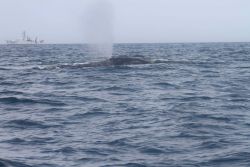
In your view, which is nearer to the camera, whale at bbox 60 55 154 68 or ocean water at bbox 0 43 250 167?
ocean water at bbox 0 43 250 167

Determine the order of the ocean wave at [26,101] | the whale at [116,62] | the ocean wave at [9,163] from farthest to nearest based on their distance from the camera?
the whale at [116,62] < the ocean wave at [26,101] < the ocean wave at [9,163]

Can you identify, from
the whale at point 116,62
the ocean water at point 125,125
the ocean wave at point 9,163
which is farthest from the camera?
the whale at point 116,62

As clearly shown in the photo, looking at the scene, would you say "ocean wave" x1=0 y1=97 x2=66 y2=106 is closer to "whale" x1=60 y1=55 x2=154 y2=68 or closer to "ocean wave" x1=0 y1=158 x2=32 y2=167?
"ocean wave" x1=0 y1=158 x2=32 y2=167

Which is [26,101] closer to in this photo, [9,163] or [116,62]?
[9,163]

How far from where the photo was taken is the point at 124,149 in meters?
13.1

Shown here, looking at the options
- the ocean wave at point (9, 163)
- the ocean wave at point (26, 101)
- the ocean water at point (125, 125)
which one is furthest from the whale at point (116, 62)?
the ocean wave at point (9, 163)

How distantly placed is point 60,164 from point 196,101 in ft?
38.9

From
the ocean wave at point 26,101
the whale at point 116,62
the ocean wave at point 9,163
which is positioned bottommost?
the ocean wave at point 26,101

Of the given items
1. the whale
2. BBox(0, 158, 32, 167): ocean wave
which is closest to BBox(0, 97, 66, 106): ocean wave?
BBox(0, 158, 32, 167): ocean wave

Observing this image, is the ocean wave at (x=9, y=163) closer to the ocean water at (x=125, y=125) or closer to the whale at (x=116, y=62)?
the ocean water at (x=125, y=125)

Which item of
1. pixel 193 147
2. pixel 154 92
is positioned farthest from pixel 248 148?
pixel 154 92

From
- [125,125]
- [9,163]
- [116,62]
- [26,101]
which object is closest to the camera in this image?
[9,163]

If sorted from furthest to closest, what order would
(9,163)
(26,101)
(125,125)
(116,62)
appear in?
(116,62) → (26,101) → (125,125) → (9,163)

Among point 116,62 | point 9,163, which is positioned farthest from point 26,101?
point 116,62
